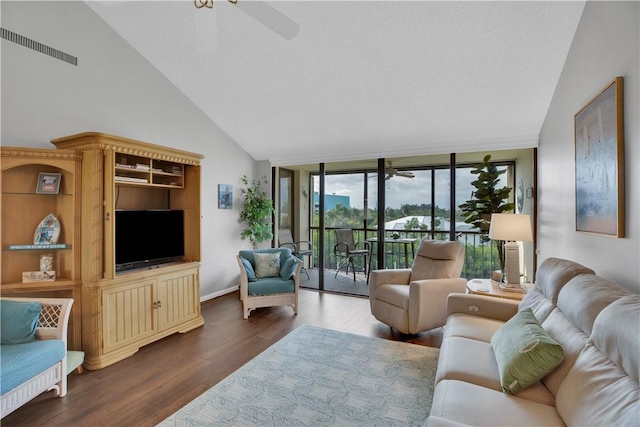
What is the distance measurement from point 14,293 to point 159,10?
2889 mm

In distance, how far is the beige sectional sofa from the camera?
42.6 inches

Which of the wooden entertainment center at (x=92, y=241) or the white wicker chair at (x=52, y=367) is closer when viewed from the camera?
the white wicker chair at (x=52, y=367)

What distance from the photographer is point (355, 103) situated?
374 centimetres

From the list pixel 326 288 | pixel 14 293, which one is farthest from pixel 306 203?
pixel 14 293

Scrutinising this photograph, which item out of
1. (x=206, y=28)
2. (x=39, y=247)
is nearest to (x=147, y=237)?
(x=39, y=247)

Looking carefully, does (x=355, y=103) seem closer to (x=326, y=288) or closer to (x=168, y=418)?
(x=326, y=288)

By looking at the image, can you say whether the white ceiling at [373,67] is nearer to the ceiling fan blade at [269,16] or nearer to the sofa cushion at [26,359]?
the ceiling fan blade at [269,16]

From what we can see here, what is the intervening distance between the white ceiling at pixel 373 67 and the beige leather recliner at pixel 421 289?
1.59 metres

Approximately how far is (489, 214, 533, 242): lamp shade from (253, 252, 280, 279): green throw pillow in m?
2.63

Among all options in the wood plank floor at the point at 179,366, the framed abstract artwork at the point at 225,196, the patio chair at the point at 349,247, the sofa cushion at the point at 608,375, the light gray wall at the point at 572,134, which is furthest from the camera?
the patio chair at the point at 349,247

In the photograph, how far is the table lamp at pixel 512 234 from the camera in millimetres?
2891

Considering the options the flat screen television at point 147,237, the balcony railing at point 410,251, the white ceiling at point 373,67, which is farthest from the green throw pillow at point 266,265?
the white ceiling at point 373,67

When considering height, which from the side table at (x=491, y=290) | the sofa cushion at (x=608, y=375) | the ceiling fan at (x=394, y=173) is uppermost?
the ceiling fan at (x=394, y=173)

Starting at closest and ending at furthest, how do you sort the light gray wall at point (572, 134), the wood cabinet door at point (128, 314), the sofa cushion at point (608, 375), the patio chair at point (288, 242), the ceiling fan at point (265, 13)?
1. the sofa cushion at point (608, 375)
2. the light gray wall at point (572, 134)
3. the ceiling fan at point (265, 13)
4. the wood cabinet door at point (128, 314)
5. the patio chair at point (288, 242)
